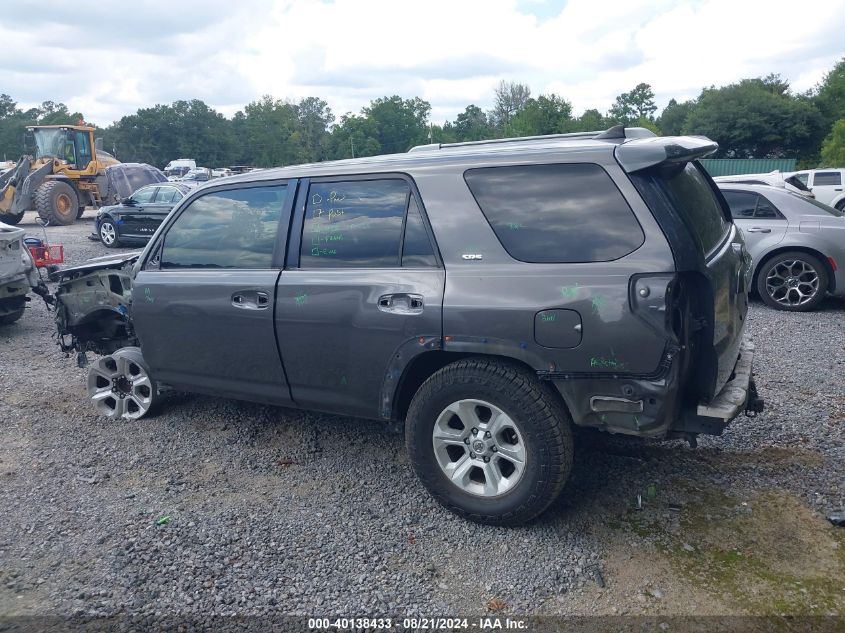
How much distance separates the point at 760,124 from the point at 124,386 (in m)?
48.1

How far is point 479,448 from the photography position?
364 cm

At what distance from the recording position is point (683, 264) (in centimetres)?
321

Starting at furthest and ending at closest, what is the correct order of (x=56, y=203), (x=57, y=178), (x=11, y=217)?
(x=57, y=178)
(x=11, y=217)
(x=56, y=203)

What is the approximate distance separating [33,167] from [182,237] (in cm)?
2119

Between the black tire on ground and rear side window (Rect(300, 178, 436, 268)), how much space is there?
231 inches

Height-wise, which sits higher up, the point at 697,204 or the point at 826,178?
the point at 697,204

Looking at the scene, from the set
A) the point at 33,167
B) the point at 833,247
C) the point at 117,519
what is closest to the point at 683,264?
the point at 117,519

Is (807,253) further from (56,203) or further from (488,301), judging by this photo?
(56,203)

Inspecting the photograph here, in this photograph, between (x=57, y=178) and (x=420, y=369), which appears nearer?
(x=420, y=369)

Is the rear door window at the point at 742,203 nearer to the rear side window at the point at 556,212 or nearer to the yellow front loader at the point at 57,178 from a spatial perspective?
the rear side window at the point at 556,212

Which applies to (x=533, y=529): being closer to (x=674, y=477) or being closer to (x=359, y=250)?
(x=674, y=477)

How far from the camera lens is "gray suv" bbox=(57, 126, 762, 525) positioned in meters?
3.30

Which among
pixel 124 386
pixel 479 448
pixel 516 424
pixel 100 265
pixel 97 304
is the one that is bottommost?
pixel 124 386

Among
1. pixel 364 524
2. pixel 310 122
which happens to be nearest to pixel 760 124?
pixel 310 122
